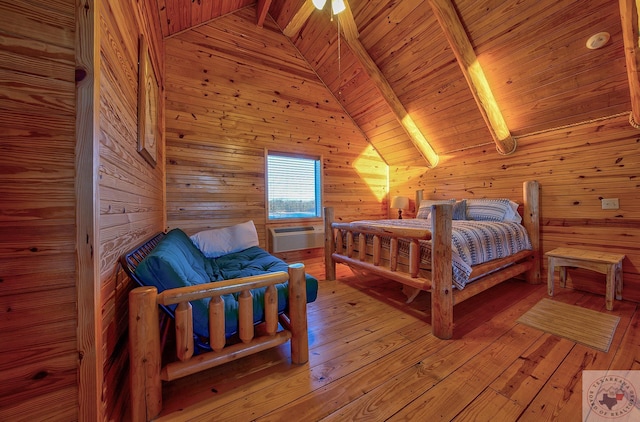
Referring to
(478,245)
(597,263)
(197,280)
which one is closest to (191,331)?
(197,280)

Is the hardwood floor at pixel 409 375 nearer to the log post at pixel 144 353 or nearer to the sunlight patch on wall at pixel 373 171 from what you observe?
→ the log post at pixel 144 353

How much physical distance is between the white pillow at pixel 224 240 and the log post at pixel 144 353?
4.86 feet

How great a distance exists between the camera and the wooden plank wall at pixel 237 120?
9.09ft

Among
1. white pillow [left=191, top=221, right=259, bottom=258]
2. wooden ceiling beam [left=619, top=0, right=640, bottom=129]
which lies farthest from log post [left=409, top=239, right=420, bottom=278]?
wooden ceiling beam [left=619, top=0, right=640, bottom=129]

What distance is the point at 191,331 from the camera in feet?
3.72

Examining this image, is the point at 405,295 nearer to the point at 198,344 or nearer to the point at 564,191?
the point at 198,344

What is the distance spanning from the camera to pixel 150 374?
3.44 feet

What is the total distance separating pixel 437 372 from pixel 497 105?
2.91m

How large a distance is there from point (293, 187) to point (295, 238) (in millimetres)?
796

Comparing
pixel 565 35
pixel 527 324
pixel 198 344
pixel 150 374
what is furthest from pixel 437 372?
pixel 565 35

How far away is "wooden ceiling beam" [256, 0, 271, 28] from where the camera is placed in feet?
9.49

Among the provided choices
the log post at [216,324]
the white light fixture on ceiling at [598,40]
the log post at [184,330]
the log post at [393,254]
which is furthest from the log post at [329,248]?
the white light fixture on ceiling at [598,40]

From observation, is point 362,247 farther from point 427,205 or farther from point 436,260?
point 427,205
